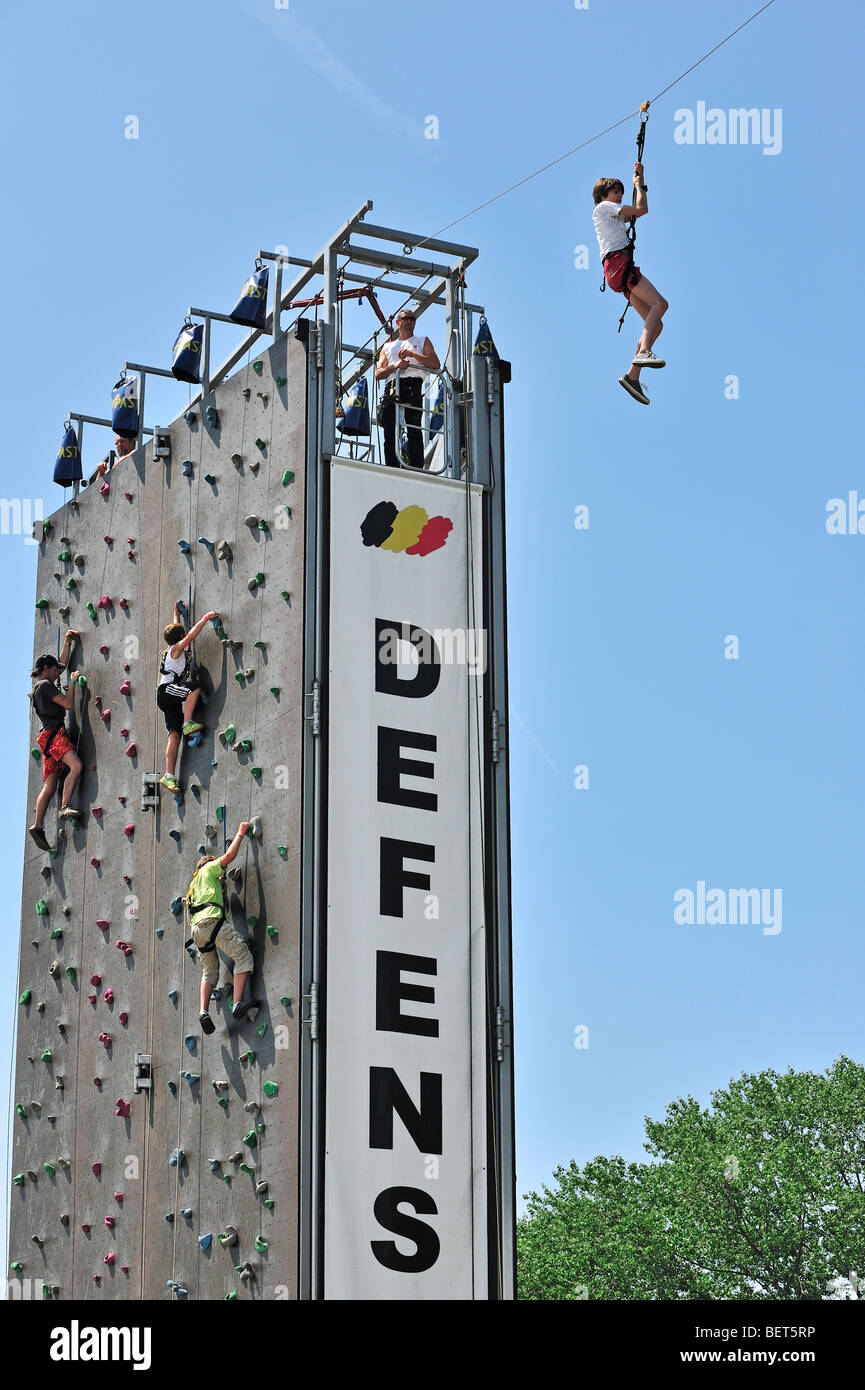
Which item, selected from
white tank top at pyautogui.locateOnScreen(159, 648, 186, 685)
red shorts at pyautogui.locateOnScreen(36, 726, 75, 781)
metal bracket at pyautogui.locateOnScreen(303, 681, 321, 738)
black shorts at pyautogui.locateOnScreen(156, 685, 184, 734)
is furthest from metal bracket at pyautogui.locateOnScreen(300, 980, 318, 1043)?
red shorts at pyautogui.locateOnScreen(36, 726, 75, 781)

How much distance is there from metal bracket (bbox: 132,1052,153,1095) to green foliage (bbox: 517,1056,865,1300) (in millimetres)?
24591

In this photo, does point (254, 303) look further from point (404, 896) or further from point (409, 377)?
point (404, 896)

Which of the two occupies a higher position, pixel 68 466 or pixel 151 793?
pixel 68 466

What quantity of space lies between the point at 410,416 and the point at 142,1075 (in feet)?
21.8

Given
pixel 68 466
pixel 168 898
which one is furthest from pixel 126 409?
pixel 168 898

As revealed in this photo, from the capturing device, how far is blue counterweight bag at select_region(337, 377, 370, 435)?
1777 centimetres

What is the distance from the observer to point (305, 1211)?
14.3 meters

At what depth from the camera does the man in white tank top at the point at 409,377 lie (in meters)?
16.8

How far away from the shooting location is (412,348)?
55.9 ft

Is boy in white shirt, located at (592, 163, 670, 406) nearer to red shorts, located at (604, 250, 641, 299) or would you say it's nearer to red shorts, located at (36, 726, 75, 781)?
red shorts, located at (604, 250, 641, 299)
